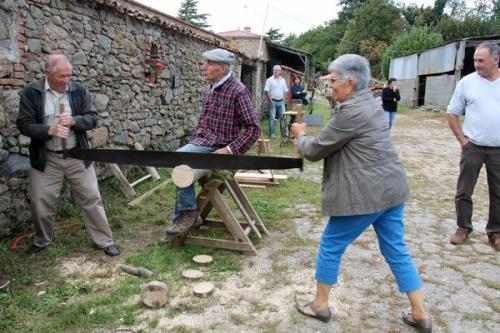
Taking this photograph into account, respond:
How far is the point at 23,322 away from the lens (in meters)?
3.12

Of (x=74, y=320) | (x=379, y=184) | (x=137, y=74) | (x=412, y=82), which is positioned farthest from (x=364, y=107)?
(x=412, y=82)

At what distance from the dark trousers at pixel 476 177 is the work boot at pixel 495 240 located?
4 centimetres

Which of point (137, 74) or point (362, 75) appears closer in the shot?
point (362, 75)

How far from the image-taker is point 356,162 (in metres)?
2.89

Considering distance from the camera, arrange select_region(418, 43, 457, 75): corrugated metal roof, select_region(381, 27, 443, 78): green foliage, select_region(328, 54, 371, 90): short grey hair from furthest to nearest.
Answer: select_region(381, 27, 443, 78): green foliage, select_region(418, 43, 457, 75): corrugated metal roof, select_region(328, 54, 371, 90): short grey hair

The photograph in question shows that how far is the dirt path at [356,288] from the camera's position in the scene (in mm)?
3219

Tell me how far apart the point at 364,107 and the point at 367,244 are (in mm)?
2342

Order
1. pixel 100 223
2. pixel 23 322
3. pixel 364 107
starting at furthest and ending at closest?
pixel 100 223
pixel 23 322
pixel 364 107

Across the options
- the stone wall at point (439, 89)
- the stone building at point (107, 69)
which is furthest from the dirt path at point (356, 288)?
the stone wall at point (439, 89)

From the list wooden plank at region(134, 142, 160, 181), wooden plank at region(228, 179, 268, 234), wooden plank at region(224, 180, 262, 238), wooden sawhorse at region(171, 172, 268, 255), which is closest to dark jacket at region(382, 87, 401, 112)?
wooden plank at region(134, 142, 160, 181)

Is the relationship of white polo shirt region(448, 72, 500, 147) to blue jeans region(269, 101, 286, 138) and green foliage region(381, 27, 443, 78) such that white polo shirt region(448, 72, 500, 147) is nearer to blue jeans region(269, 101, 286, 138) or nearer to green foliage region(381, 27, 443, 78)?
blue jeans region(269, 101, 286, 138)

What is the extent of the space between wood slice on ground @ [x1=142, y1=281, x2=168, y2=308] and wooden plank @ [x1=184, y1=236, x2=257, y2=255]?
3.55 feet

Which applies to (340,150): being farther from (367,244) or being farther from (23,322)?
(23,322)

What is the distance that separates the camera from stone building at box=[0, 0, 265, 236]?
455cm
